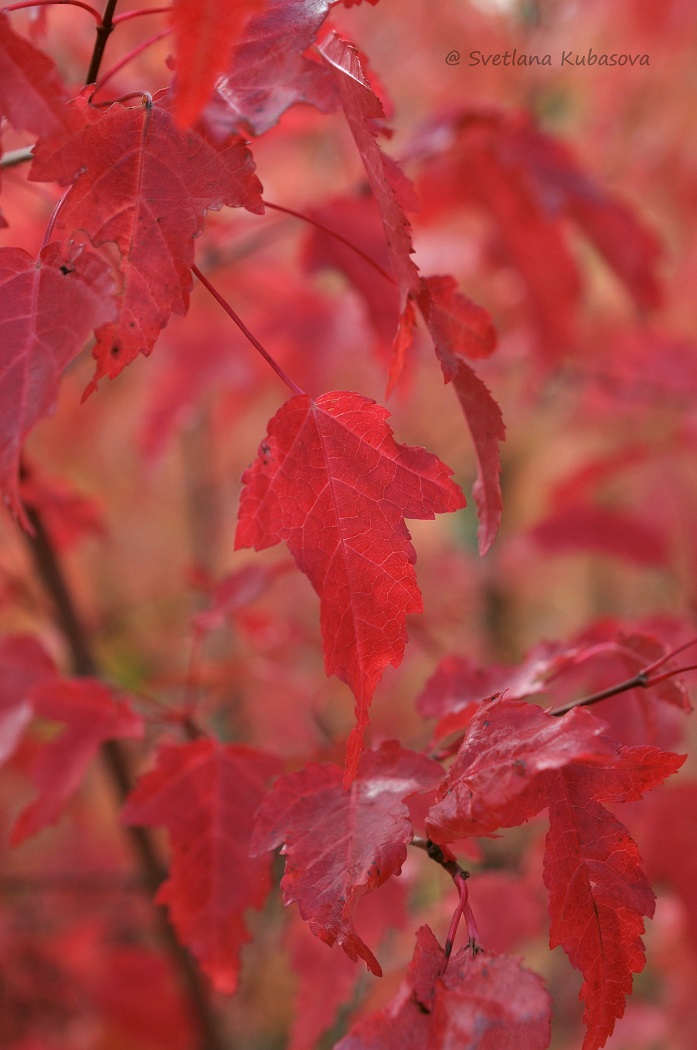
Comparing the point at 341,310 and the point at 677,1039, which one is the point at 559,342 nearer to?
the point at 341,310

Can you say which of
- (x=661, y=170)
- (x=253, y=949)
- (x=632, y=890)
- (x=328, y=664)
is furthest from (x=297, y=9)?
(x=253, y=949)

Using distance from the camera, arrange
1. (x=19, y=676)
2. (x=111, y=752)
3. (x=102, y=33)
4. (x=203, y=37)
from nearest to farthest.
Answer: (x=203, y=37) → (x=102, y=33) → (x=19, y=676) → (x=111, y=752)

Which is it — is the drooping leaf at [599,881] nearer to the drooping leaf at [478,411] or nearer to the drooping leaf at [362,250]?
the drooping leaf at [478,411]

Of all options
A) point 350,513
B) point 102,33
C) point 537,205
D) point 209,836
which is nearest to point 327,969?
point 209,836

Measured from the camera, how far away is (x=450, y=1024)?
367mm

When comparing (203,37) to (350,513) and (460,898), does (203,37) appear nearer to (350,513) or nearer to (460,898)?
(350,513)

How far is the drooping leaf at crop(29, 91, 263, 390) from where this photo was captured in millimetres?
387

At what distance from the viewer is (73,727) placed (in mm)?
633


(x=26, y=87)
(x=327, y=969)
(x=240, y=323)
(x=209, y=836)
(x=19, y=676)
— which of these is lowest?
(x=327, y=969)

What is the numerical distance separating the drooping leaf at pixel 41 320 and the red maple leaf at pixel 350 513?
0.10 m

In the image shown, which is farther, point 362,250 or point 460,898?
point 362,250

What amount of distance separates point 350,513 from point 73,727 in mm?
328

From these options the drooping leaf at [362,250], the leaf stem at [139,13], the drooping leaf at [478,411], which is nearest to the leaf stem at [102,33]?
the leaf stem at [139,13]

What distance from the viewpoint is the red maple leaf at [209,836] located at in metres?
0.56
